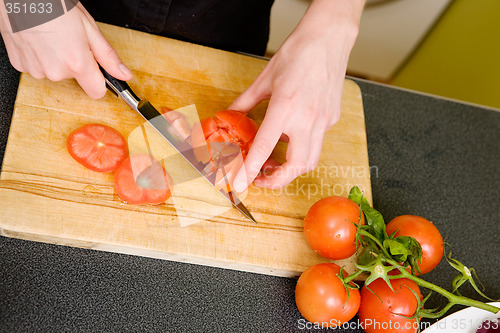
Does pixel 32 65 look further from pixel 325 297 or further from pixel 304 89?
pixel 325 297

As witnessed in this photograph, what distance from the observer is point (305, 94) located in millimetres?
943

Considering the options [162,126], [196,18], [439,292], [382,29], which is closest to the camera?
[439,292]

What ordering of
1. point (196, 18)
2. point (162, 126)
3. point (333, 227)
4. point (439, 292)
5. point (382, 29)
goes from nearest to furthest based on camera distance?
Answer: point (439, 292), point (333, 227), point (162, 126), point (196, 18), point (382, 29)

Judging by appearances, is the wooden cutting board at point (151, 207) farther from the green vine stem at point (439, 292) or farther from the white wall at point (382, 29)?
the white wall at point (382, 29)

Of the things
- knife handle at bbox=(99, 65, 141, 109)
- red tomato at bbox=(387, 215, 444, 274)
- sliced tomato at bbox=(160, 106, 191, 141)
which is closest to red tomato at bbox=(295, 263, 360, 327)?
red tomato at bbox=(387, 215, 444, 274)

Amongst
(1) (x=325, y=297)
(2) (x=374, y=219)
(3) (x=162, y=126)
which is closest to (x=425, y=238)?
(2) (x=374, y=219)

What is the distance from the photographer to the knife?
39.7 inches

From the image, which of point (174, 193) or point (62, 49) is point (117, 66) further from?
point (174, 193)

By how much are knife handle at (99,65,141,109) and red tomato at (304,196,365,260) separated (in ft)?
1.57

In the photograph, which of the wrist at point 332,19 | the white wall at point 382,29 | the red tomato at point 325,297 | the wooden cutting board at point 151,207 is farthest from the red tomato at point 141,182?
the white wall at point 382,29

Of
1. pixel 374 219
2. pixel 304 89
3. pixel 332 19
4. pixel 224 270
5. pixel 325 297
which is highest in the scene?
pixel 332 19

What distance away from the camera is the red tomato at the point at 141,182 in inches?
36.8

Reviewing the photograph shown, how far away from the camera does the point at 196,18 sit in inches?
47.3

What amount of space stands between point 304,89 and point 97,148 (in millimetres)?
460
